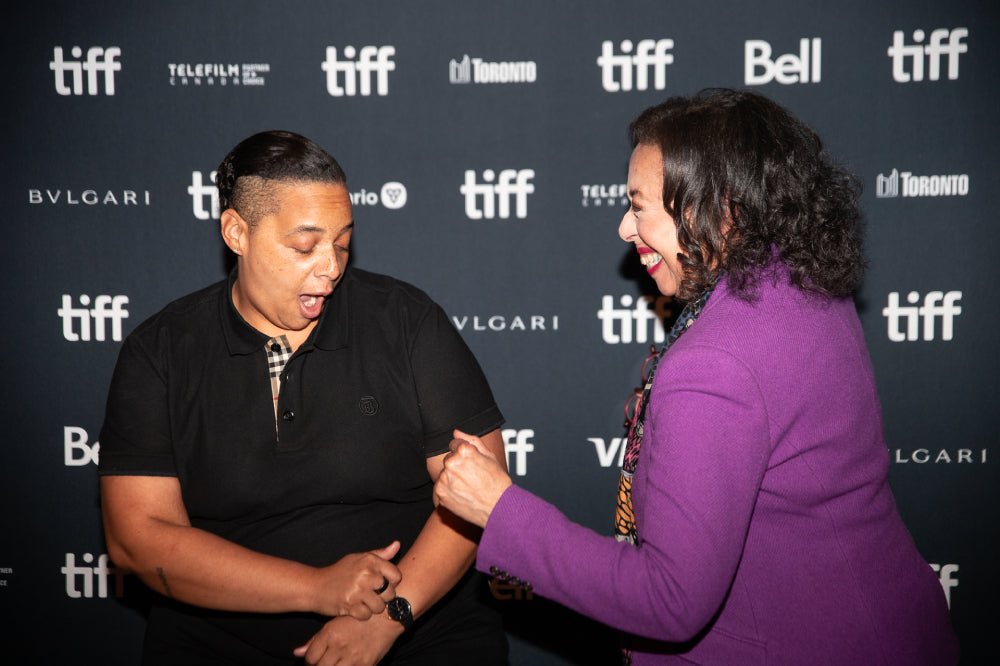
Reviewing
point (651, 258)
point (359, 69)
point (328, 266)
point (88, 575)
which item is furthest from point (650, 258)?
point (88, 575)

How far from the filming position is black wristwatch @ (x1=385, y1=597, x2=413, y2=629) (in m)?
1.41

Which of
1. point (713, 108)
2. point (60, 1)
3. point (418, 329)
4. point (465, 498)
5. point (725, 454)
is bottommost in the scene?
point (465, 498)

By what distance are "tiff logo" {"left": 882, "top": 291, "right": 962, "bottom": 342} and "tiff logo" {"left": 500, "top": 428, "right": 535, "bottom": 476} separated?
116 centimetres

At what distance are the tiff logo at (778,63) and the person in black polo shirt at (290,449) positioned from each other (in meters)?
1.26

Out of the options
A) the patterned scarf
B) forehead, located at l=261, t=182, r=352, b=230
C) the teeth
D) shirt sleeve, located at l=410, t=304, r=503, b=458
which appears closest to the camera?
the patterned scarf

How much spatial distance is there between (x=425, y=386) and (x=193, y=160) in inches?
46.9

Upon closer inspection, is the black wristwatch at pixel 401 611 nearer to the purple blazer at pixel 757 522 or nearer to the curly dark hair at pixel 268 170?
the purple blazer at pixel 757 522

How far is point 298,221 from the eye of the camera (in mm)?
1442

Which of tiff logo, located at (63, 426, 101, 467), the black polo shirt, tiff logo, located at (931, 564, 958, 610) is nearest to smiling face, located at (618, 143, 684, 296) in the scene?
the black polo shirt

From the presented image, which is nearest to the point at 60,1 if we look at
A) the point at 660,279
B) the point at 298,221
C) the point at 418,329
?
the point at 298,221

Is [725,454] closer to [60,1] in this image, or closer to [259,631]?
[259,631]

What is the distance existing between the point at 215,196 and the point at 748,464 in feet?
5.98

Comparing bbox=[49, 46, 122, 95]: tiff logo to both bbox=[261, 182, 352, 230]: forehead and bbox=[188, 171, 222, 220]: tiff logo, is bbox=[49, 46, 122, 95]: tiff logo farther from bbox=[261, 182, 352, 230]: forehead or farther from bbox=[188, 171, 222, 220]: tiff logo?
bbox=[261, 182, 352, 230]: forehead

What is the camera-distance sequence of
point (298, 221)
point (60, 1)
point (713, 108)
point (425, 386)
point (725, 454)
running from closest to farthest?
1. point (725, 454)
2. point (713, 108)
3. point (298, 221)
4. point (425, 386)
5. point (60, 1)
